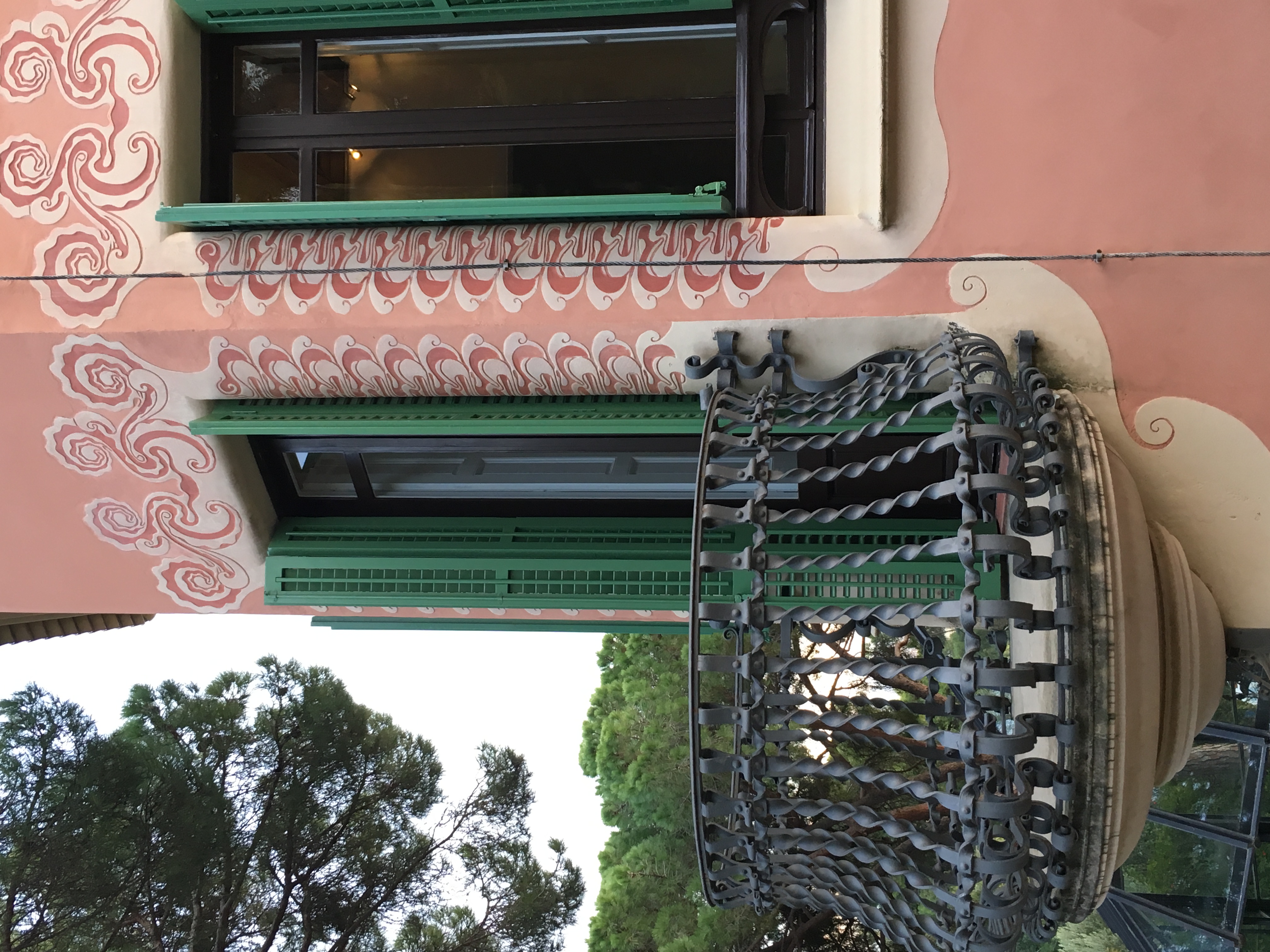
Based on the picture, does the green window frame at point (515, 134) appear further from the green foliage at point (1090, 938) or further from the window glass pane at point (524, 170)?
the green foliage at point (1090, 938)

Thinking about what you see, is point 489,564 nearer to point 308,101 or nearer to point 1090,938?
point 308,101

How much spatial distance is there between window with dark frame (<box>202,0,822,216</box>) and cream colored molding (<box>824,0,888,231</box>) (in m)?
0.08

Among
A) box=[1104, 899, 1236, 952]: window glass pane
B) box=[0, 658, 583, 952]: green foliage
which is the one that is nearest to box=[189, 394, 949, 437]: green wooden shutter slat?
box=[0, 658, 583, 952]: green foliage

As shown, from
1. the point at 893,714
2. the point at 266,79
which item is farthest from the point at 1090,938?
the point at 266,79

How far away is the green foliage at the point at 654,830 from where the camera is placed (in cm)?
756

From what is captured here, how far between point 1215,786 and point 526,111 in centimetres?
517

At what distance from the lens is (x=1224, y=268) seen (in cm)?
310

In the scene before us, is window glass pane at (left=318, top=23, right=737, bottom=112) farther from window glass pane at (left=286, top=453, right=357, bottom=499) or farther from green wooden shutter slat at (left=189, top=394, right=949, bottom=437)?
window glass pane at (left=286, top=453, right=357, bottom=499)

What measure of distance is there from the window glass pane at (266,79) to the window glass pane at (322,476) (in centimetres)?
140

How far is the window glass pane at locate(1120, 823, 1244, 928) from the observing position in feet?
17.9

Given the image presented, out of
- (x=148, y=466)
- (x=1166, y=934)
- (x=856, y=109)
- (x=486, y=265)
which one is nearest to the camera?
(x=856, y=109)

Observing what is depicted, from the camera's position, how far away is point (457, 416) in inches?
145

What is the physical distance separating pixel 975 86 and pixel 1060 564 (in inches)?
67.4

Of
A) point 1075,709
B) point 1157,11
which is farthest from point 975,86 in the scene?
point 1075,709
